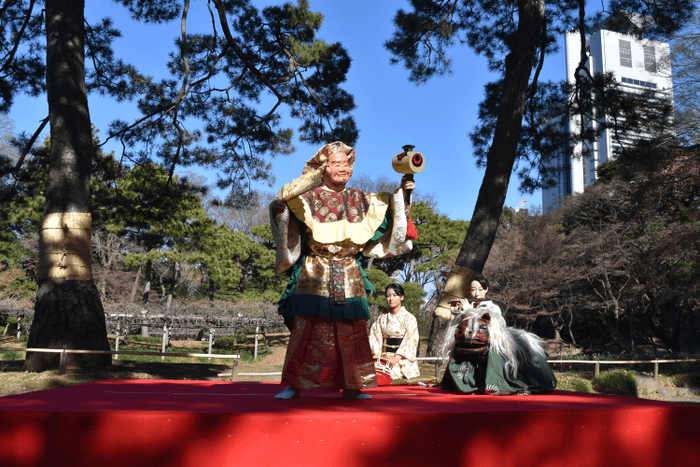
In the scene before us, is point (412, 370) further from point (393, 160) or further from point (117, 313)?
point (117, 313)

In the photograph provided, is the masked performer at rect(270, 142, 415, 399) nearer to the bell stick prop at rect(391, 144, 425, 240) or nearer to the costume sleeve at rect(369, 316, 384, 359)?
the bell stick prop at rect(391, 144, 425, 240)

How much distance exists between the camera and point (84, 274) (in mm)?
5863

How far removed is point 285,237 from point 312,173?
468 millimetres

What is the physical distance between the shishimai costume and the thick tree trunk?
189 centimetres

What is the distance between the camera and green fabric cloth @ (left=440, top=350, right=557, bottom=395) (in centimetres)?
374

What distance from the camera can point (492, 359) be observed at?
381cm

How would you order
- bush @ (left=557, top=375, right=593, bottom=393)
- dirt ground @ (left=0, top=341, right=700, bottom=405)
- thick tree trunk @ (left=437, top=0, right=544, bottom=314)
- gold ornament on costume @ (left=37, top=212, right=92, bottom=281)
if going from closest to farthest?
A: dirt ground @ (left=0, top=341, right=700, bottom=405)
gold ornament on costume @ (left=37, top=212, right=92, bottom=281)
thick tree trunk @ (left=437, top=0, right=544, bottom=314)
bush @ (left=557, top=375, right=593, bottom=393)

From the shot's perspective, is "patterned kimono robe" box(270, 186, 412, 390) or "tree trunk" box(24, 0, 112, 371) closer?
"patterned kimono robe" box(270, 186, 412, 390)

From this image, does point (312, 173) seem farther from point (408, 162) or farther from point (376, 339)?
point (376, 339)

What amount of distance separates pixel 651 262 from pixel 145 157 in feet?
37.1

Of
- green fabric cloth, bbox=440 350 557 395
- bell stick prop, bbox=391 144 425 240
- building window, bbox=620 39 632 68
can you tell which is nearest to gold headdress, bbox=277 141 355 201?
bell stick prop, bbox=391 144 425 240

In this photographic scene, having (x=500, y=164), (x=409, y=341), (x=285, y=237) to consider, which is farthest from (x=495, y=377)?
(x=500, y=164)

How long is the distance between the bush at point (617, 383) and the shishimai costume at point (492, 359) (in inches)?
224

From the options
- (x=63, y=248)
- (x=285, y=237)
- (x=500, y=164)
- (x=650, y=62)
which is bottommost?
(x=285, y=237)
